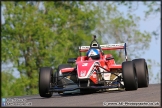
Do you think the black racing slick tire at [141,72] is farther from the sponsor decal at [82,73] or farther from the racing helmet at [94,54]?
the sponsor decal at [82,73]

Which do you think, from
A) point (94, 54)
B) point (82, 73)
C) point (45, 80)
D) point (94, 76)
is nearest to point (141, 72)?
point (94, 54)

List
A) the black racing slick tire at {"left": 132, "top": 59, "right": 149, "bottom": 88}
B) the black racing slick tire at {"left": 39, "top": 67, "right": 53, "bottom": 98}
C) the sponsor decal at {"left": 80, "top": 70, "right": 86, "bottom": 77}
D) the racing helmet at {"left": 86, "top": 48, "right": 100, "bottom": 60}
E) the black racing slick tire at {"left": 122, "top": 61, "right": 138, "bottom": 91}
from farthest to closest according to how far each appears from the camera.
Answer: the racing helmet at {"left": 86, "top": 48, "right": 100, "bottom": 60}
the black racing slick tire at {"left": 132, "top": 59, "right": 149, "bottom": 88}
the black racing slick tire at {"left": 39, "top": 67, "right": 53, "bottom": 98}
the sponsor decal at {"left": 80, "top": 70, "right": 86, "bottom": 77}
the black racing slick tire at {"left": 122, "top": 61, "right": 138, "bottom": 91}

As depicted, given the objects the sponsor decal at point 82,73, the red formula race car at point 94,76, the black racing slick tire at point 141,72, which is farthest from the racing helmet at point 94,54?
the sponsor decal at point 82,73

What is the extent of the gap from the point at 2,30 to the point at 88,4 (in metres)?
9.50

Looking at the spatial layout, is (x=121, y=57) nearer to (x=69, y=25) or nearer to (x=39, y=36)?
(x=69, y=25)

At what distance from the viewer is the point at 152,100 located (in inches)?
566

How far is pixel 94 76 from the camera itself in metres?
19.1

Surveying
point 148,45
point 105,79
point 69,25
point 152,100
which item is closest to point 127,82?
point 105,79

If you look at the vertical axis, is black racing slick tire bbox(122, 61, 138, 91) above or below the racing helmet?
below

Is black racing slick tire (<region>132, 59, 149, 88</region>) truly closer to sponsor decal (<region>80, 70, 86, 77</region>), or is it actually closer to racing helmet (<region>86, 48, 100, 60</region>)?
racing helmet (<region>86, 48, 100, 60</region>)

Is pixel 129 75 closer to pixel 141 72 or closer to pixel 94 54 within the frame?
pixel 141 72

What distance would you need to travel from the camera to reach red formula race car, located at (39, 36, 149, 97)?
18.4m

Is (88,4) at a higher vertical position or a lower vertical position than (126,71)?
higher

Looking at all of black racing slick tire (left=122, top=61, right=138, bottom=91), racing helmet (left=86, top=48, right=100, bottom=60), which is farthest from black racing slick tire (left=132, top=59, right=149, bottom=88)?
black racing slick tire (left=122, top=61, right=138, bottom=91)
